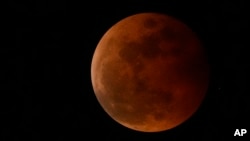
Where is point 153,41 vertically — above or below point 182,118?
above

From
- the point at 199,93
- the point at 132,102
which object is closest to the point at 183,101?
the point at 199,93

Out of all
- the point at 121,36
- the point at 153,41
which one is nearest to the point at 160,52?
the point at 153,41

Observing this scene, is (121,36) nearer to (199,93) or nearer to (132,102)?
(132,102)

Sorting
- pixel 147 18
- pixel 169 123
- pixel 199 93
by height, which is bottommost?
pixel 169 123

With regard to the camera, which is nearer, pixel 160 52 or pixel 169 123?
pixel 160 52

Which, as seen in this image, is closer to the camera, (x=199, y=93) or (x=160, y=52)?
(x=160, y=52)

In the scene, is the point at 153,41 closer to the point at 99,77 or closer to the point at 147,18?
the point at 147,18
